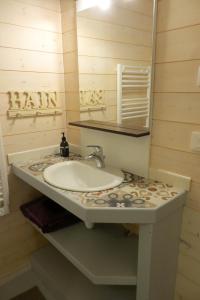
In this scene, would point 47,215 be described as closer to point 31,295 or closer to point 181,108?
point 31,295

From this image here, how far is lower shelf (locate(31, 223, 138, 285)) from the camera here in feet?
4.03

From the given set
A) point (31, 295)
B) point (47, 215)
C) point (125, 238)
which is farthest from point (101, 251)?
point (31, 295)

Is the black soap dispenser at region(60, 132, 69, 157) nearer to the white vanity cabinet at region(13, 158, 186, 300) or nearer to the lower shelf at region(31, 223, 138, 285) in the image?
the white vanity cabinet at region(13, 158, 186, 300)


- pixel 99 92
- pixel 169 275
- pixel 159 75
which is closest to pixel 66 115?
pixel 99 92

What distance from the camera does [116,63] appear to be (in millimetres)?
1404

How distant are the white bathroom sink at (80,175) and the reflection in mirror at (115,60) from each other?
12.9 inches

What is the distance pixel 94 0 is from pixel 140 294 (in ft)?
5.75

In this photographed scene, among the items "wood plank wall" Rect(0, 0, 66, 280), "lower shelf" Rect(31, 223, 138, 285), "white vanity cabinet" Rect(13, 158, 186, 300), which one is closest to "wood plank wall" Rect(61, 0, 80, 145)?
"wood plank wall" Rect(0, 0, 66, 280)

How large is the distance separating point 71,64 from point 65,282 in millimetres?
1584

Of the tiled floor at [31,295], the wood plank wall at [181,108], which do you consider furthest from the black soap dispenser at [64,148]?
the tiled floor at [31,295]

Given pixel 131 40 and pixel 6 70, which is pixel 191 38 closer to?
pixel 131 40

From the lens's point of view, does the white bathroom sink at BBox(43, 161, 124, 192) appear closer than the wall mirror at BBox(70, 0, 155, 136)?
No

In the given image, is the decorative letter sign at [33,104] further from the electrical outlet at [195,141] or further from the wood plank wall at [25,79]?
the electrical outlet at [195,141]

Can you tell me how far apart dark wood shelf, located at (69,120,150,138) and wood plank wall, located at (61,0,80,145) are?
0.18 m
